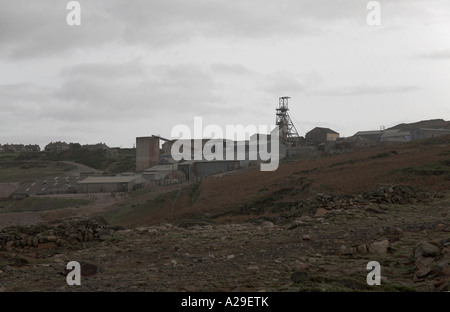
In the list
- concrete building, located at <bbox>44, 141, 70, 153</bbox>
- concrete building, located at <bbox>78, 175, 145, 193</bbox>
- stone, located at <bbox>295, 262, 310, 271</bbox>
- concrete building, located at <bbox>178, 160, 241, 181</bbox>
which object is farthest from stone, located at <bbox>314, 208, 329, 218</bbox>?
concrete building, located at <bbox>44, 141, 70, 153</bbox>

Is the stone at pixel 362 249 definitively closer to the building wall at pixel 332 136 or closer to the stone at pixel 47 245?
the stone at pixel 47 245

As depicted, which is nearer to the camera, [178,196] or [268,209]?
[268,209]

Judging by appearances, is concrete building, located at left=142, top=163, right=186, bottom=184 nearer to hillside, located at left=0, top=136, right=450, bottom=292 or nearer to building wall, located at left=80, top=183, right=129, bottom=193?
building wall, located at left=80, top=183, right=129, bottom=193

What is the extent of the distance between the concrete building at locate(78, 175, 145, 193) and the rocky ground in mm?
40700

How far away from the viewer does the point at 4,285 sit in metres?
7.34

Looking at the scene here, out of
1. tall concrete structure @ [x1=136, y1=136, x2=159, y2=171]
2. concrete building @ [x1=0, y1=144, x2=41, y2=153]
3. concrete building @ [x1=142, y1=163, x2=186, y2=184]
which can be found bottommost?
concrete building @ [x1=142, y1=163, x2=186, y2=184]

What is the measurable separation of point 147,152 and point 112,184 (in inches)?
650

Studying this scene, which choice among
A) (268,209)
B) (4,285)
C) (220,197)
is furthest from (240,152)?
(4,285)

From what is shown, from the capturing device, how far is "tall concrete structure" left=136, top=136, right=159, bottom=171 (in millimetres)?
69750

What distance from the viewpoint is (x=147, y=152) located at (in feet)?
229
